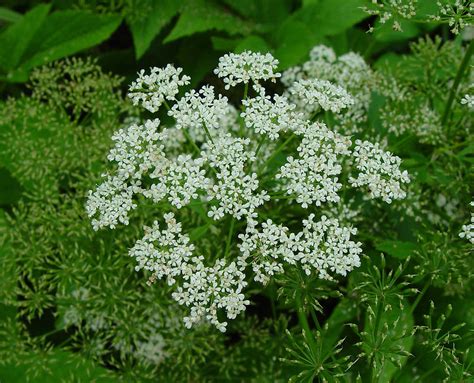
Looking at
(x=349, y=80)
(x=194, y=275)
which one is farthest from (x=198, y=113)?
(x=349, y=80)

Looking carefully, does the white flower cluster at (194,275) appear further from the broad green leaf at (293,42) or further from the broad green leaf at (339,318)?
the broad green leaf at (293,42)

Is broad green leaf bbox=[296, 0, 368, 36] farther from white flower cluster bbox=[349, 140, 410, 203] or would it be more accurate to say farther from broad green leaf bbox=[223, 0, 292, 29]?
white flower cluster bbox=[349, 140, 410, 203]

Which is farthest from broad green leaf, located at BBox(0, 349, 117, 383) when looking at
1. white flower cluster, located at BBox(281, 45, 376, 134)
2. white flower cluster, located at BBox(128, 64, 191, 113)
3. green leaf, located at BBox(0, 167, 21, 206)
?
white flower cluster, located at BBox(281, 45, 376, 134)

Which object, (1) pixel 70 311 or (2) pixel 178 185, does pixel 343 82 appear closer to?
(2) pixel 178 185

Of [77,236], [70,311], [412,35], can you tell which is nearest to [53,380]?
[70,311]

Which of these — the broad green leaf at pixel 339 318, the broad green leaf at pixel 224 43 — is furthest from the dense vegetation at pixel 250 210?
the broad green leaf at pixel 224 43

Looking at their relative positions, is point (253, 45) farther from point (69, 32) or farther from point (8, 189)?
point (8, 189)
